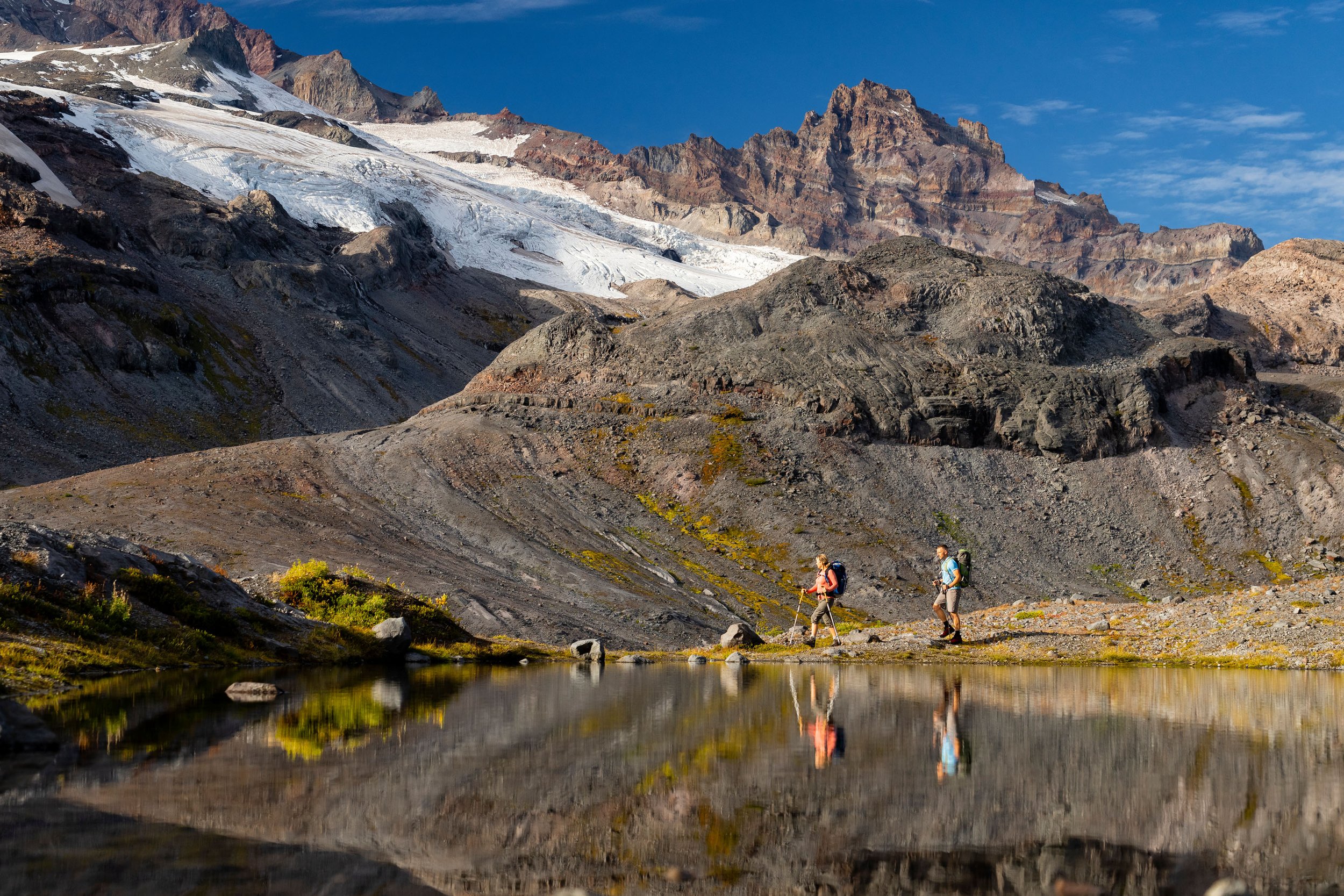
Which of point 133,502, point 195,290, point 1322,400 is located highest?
point 195,290

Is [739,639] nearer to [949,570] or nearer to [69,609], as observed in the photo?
[949,570]

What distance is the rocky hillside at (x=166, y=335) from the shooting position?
11750cm

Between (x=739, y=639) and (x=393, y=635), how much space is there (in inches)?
376

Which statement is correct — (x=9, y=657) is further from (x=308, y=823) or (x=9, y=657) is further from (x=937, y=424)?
(x=937, y=424)

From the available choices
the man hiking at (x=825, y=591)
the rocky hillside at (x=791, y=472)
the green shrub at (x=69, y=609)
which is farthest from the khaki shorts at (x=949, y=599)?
the rocky hillside at (x=791, y=472)

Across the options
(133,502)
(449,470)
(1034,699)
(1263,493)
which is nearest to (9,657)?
(1034,699)

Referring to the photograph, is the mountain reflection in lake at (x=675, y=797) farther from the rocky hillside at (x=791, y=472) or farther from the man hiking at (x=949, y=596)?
the rocky hillside at (x=791, y=472)

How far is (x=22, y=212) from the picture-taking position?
14175cm

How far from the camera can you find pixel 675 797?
1080 centimetres

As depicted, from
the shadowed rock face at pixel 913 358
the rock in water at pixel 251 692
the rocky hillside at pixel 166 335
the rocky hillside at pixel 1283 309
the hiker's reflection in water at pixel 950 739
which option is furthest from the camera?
the rocky hillside at pixel 1283 309

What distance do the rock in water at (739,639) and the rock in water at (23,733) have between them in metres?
19.5

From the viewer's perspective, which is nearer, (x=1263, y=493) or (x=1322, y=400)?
(x=1263, y=493)

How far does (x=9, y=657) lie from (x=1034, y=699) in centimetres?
1697

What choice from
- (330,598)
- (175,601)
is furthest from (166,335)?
(175,601)
